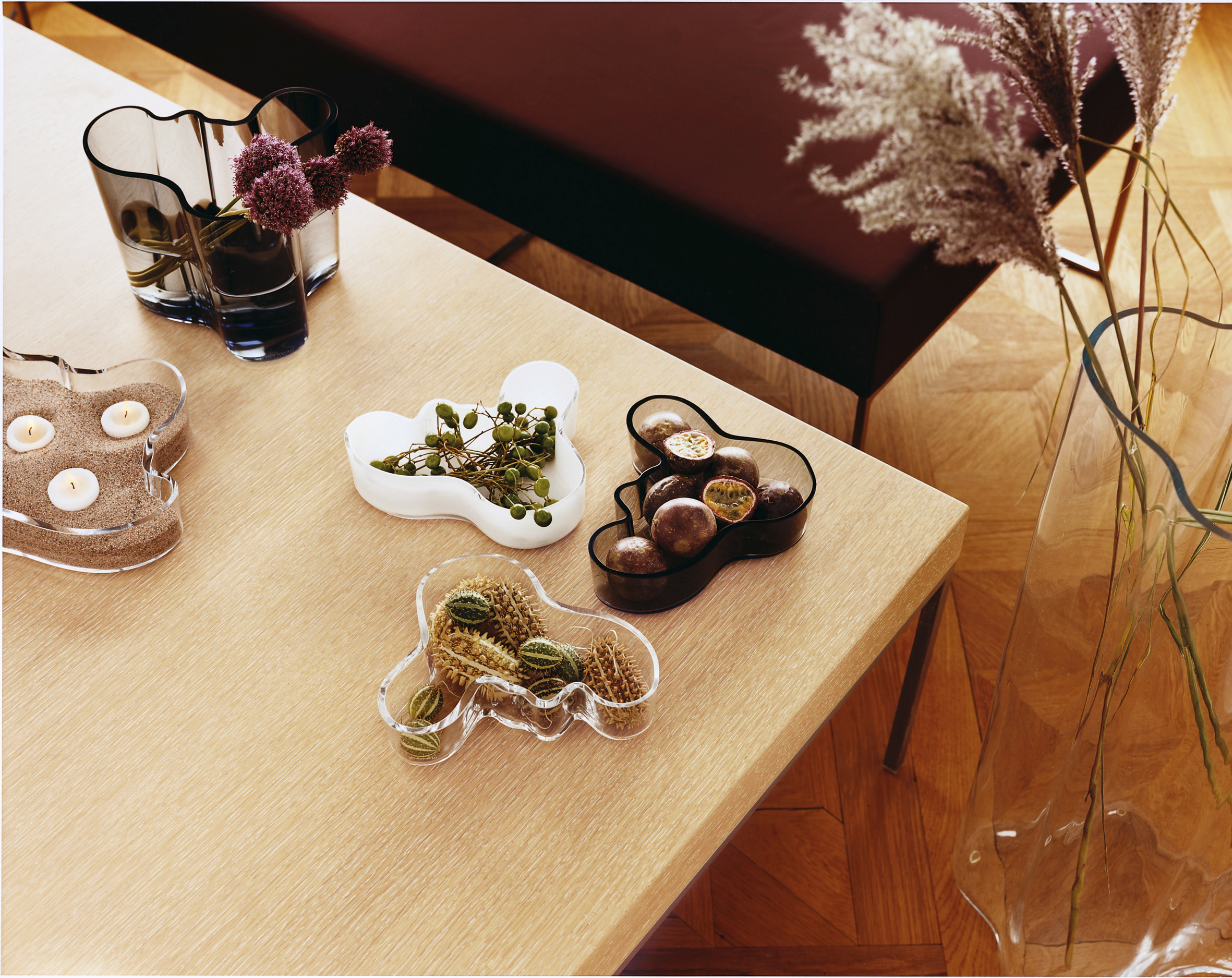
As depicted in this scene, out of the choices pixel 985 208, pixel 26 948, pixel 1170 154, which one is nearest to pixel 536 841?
pixel 26 948

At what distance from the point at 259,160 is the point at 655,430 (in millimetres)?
324

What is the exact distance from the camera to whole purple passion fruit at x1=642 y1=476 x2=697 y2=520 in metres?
0.70

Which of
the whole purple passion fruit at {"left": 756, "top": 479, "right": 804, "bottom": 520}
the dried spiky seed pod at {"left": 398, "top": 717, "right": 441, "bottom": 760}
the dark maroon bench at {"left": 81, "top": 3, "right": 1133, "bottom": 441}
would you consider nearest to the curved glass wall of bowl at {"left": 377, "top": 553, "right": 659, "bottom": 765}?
the dried spiky seed pod at {"left": 398, "top": 717, "right": 441, "bottom": 760}

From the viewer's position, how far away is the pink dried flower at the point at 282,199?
70 cm

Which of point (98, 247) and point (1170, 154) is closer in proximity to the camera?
point (98, 247)

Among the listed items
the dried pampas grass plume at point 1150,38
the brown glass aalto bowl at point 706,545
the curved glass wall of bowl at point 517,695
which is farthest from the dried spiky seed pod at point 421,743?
the dried pampas grass plume at point 1150,38

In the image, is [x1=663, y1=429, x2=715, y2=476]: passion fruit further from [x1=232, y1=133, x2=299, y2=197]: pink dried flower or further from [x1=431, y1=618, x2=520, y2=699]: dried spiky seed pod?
[x1=232, y1=133, x2=299, y2=197]: pink dried flower

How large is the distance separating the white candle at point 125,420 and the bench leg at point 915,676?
588 mm

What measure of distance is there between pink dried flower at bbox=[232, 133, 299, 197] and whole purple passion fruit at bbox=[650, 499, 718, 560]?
13.6 inches

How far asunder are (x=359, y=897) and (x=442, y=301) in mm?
492

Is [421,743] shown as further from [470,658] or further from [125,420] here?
[125,420]

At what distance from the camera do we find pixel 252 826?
595 mm

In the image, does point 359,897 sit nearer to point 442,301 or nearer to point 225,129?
point 442,301

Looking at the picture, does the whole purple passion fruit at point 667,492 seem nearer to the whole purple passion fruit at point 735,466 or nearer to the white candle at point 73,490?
the whole purple passion fruit at point 735,466
